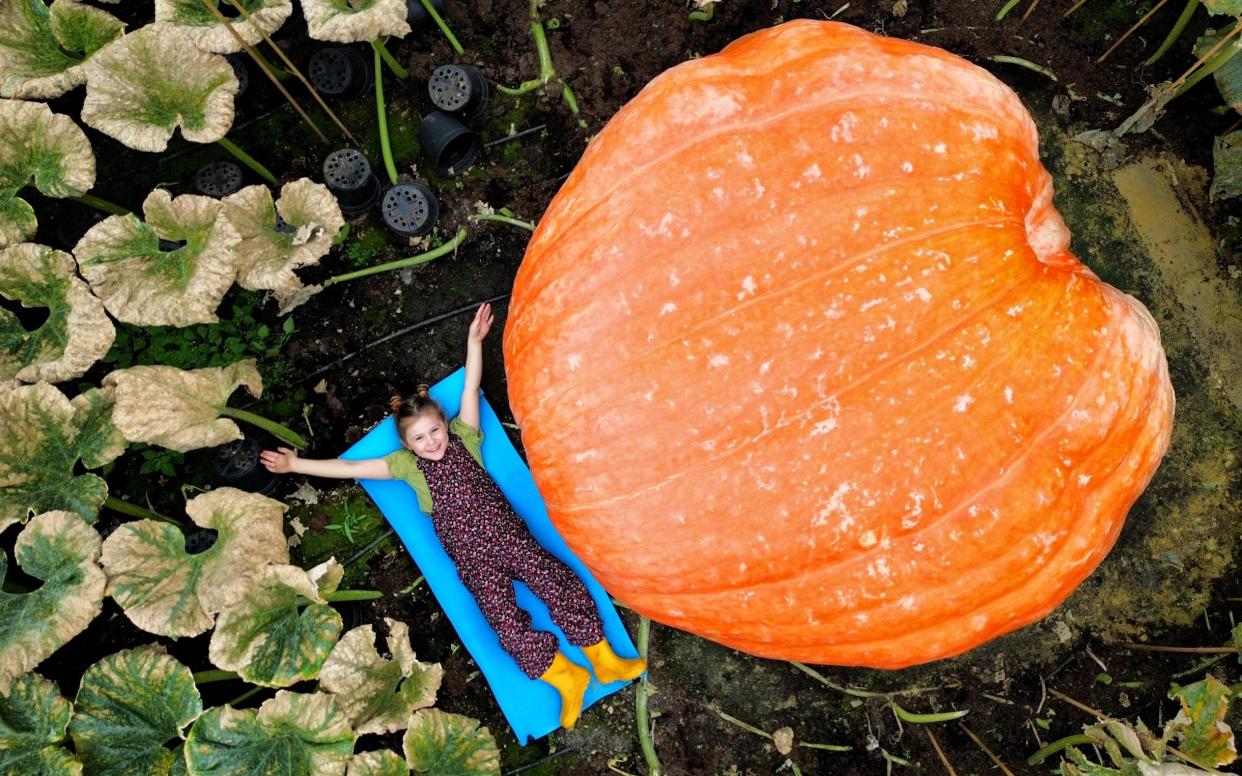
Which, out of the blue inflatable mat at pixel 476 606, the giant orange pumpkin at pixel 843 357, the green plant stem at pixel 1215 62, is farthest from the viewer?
the blue inflatable mat at pixel 476 606

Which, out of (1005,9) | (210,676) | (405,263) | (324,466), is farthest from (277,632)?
(1005,9)

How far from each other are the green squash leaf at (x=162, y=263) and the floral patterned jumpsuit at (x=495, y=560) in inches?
28.8

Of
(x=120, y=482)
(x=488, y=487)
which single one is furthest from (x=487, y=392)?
(x=120, y=482)

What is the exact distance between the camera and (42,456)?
2.03 metres

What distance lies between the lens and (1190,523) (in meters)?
2.53

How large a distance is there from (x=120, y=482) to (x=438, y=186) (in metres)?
1.24

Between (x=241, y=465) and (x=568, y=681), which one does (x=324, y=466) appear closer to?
(x=241, y=465)

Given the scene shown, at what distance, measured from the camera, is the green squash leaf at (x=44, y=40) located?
206 cm

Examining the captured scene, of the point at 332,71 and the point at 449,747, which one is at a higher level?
the point at 332,71

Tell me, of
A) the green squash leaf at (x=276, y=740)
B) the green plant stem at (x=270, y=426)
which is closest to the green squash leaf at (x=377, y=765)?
the green squash leaf at (x=276, y=740)

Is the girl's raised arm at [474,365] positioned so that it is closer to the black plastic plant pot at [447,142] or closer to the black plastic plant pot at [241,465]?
the black plastic plant pot at [447,142]

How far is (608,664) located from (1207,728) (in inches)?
55.0

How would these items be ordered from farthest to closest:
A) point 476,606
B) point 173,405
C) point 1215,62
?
point 476,606 < point 1215,62 < point 173,405

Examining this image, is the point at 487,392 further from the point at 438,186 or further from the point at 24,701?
the point at 24,701
